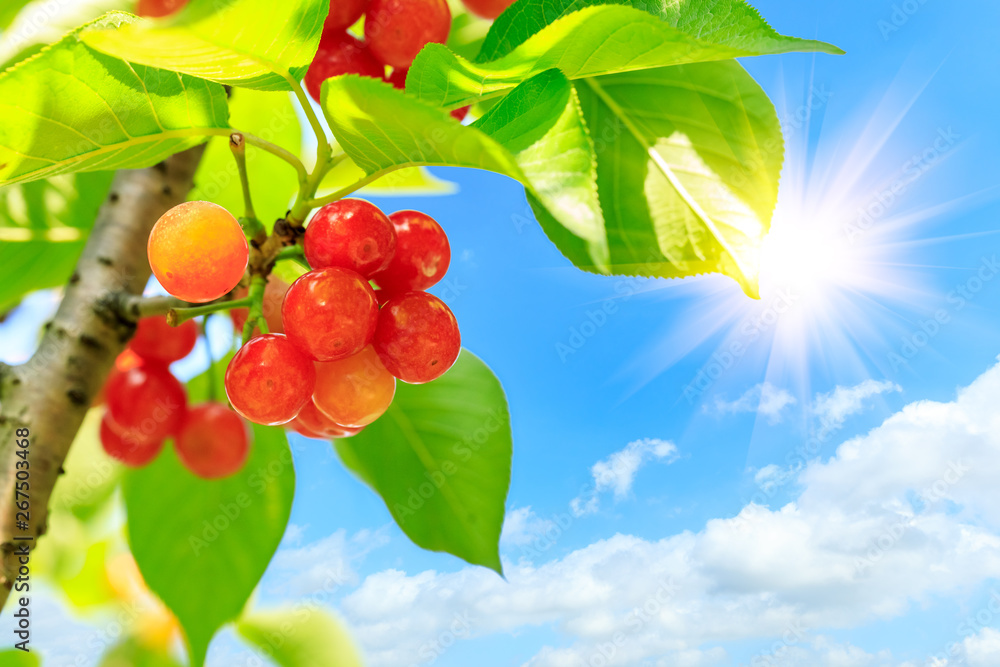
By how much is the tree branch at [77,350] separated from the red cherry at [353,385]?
387 millimetres

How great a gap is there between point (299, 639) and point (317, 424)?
0.81 m

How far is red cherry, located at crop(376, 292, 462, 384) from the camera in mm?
698

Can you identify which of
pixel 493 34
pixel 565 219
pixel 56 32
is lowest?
pixel 565 219

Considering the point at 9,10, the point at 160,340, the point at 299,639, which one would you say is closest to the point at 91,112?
the point at 160,340

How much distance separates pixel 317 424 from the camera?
869mm

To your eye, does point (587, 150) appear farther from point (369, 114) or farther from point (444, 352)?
point (444, 352)

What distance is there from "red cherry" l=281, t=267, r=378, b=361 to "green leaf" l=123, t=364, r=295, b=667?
1.73 feet

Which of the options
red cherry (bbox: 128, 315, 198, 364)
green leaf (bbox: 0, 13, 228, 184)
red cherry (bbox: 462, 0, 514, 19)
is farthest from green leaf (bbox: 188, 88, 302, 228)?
green leaf (bbox: 0, 13, 228, 184)

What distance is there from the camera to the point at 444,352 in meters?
0.71

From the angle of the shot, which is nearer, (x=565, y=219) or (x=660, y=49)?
(x=565, y=219)

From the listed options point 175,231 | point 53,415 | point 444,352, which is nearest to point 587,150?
point 444,352

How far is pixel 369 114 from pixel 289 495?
0.80 metres

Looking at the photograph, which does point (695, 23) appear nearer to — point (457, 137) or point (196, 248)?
point (457, 137)

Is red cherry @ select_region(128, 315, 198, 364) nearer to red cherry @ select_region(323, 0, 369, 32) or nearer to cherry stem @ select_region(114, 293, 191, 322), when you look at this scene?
cherry stem @ select_region(114, 293, 191, 322)
